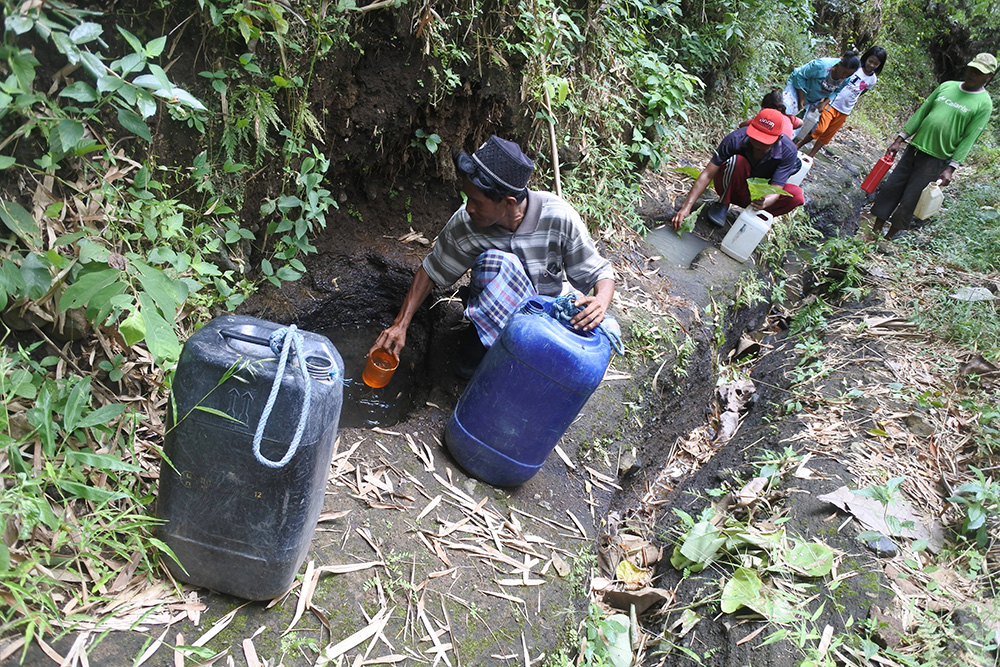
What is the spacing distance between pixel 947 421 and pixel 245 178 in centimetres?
458

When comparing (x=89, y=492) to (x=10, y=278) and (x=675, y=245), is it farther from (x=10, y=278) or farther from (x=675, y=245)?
(x=675, y=245)

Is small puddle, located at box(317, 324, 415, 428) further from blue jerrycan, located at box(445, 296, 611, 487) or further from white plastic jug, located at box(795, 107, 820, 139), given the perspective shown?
white plastic jug, located at box(795, 107, 820, 139)

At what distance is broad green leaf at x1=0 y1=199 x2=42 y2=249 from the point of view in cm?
215

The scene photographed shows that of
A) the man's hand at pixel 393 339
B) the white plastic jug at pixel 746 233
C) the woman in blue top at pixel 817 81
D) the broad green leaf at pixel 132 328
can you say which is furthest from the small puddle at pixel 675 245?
the broad green leaf at pixel 132 328

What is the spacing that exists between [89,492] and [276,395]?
76 centimetres

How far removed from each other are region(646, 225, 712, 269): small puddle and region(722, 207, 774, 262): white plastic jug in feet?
0.82

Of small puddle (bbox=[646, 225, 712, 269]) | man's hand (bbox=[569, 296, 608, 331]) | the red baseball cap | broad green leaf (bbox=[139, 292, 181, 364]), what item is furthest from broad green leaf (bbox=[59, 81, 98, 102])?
the red baseball cap

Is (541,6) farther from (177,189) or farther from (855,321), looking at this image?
(855,321)

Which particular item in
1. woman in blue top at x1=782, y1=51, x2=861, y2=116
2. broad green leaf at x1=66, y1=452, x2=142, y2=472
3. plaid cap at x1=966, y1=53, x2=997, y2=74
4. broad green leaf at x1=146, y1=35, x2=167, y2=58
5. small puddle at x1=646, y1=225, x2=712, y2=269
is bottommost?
broad green leaf at x1=66, y1=452, x2=142, y2=472

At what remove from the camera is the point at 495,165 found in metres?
2.96

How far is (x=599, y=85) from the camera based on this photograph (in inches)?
226

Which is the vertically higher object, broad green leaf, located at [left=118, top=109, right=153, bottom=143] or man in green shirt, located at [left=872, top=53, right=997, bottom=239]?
man in green shirt, located at [left=872, top=53, right=997, bottom=239]

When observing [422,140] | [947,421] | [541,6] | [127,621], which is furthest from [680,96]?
[127,621]

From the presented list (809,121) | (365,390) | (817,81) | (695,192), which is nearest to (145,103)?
(365,390)
